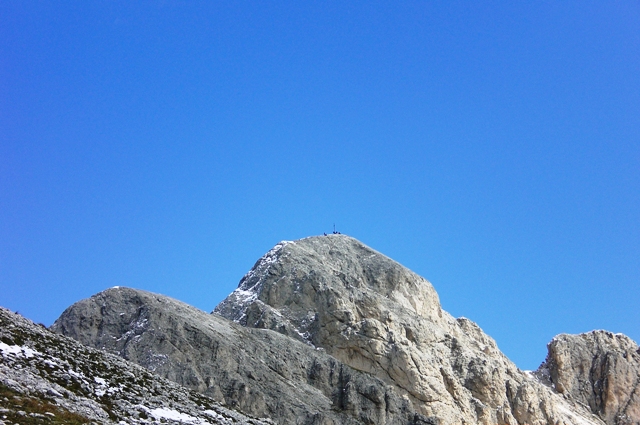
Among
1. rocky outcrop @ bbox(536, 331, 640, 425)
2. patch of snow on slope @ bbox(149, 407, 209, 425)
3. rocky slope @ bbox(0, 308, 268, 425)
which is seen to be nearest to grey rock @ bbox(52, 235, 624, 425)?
rocky outcrop @ bbox(536, 331, 640, 425)

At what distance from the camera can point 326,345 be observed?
365ft

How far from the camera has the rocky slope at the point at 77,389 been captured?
5100cm

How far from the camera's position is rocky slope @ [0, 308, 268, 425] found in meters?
51.0

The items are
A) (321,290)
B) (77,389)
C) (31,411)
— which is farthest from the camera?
(321,290)

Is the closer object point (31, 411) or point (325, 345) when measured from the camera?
point (31, 411)

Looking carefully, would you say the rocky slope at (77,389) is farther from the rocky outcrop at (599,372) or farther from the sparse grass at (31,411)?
the rocky outcrop at (599,372)

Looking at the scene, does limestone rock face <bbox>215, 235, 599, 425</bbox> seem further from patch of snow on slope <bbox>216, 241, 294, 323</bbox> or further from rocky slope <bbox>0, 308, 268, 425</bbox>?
rocky slope <bbox>0, 308, 268, 425</bbox>

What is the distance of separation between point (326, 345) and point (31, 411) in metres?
65.1

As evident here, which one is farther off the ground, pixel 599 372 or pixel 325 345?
pixel 599 372

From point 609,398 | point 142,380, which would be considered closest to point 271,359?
point 142,380

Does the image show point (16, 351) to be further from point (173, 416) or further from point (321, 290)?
point (321, 290)

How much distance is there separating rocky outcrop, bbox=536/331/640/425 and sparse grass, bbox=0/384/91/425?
398 feet

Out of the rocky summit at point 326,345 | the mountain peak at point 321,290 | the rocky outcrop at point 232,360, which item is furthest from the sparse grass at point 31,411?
the mountain peak at point 321,290

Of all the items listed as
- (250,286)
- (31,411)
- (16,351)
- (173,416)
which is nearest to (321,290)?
(250,286)
